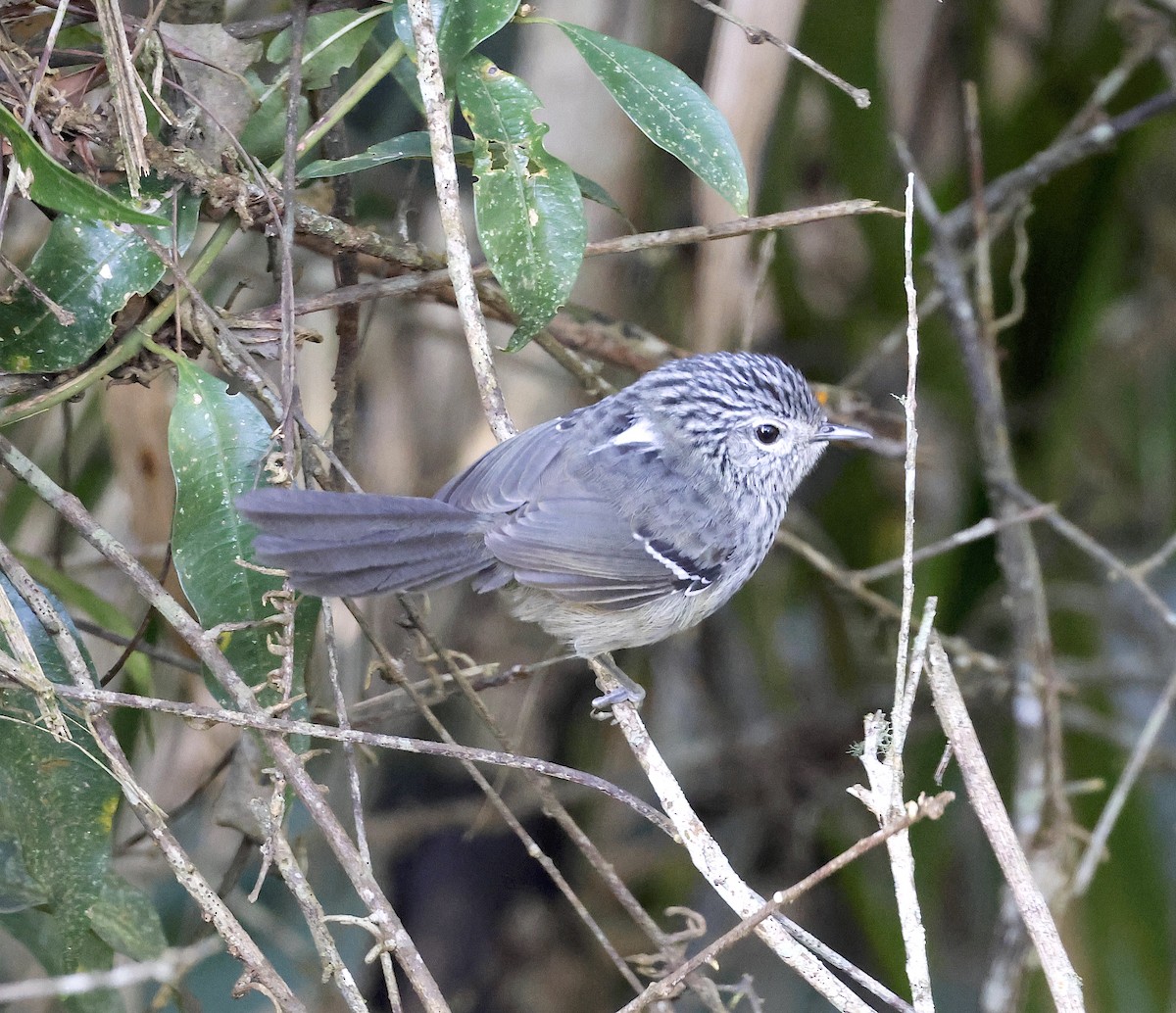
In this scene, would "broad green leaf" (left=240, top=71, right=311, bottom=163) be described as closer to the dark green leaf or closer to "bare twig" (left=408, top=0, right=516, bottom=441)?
"bare twig" (left=408, top=0, right=516, bottom=441)

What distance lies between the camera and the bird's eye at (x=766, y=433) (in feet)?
9.56

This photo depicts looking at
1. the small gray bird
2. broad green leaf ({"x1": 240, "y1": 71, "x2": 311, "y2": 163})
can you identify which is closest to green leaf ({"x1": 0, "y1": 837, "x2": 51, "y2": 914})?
the small gray bird

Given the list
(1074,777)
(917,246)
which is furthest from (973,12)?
(1074,777)

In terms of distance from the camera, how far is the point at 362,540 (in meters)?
2.15

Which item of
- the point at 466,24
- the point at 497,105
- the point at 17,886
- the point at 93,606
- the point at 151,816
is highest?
the point at 466,24

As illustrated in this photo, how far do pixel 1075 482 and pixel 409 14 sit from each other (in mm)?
3211

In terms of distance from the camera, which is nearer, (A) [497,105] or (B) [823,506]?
(A) [497,105]

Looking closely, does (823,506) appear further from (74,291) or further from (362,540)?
(74,291)

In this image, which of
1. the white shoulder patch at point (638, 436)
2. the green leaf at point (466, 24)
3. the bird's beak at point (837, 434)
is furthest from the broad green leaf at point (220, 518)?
the bird's beak at point (837, 434)

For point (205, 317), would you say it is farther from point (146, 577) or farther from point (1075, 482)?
point (1075, 482)

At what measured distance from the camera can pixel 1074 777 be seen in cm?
391

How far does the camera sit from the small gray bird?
8.25ft

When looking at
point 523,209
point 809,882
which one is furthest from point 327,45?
point 809,882

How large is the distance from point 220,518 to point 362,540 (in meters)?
0.25
